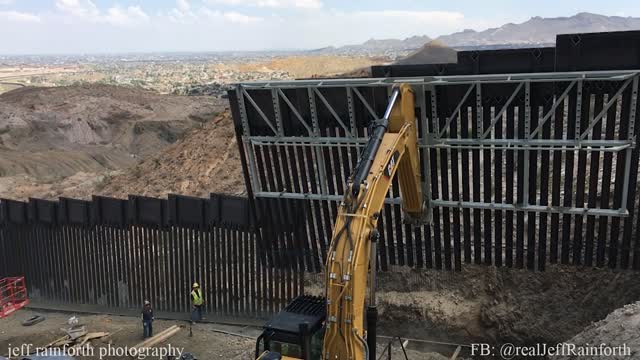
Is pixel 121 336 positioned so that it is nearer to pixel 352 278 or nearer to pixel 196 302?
pixel 196 302

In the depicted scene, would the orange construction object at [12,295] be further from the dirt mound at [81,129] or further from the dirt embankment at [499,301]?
the dirt mound at [81,129]

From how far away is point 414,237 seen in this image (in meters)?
13.6

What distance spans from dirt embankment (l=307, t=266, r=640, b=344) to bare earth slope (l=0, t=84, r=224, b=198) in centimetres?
2171

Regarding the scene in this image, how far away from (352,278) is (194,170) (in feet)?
58.7

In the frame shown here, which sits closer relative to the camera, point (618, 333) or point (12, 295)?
point (618, 333)

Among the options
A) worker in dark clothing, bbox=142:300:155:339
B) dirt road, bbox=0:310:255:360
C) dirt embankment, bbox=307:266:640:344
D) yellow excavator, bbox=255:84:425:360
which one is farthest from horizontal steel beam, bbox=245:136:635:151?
worker in dark clothing, bbox=142:300:155:339

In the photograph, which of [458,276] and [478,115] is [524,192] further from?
[458,276]

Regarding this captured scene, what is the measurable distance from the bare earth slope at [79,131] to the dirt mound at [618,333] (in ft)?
88.2

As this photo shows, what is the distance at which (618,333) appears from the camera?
9531 mm

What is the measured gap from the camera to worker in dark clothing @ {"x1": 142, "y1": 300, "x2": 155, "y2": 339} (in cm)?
1511

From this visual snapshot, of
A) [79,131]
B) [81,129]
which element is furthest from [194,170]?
[81,129]

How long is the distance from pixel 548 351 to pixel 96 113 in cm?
4868

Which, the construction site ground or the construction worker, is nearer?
the construction site ground

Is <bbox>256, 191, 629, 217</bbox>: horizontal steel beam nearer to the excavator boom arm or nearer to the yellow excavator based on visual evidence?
the yellow excavator
